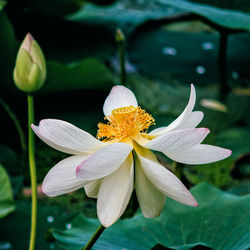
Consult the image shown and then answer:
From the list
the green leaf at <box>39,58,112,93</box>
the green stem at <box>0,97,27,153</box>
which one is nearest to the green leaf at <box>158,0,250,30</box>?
the green leaf at <box>39,58,112,93</box>

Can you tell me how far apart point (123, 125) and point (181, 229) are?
37cm

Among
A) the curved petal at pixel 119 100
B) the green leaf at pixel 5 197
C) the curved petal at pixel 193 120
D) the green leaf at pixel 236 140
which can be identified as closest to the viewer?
the curved petal at pixel 193 120

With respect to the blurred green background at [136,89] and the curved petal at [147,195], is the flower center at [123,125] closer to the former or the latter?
the curved petal at [147,195]

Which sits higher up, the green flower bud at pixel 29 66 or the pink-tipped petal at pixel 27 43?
the pink-tipped petal at pixel 27 43

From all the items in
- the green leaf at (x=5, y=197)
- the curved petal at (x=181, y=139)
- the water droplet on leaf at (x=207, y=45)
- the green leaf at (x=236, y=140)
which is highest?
the curved petal at (x=181, y=139)

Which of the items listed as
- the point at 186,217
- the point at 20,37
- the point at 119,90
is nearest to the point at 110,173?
the point at 119,90

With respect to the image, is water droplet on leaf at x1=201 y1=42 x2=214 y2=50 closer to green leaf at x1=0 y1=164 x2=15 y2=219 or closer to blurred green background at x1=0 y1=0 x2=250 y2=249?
blurred green background at x1=0 y1=0 x2=250 y2=249

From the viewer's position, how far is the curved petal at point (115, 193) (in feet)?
1.96

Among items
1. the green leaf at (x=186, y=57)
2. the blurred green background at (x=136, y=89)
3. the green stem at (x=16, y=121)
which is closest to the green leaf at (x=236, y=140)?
the blurred green background at (x=136, y=89)

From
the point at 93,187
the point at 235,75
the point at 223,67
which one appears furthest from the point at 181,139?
the point at 235,75

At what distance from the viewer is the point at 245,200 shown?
962mm

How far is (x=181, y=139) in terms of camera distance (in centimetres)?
58

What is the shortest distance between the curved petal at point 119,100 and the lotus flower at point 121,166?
5.7 inches

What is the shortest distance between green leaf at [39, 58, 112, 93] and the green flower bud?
600mm
